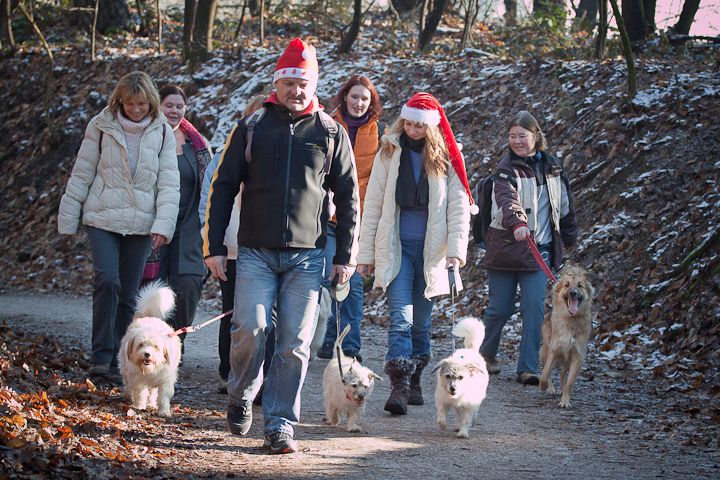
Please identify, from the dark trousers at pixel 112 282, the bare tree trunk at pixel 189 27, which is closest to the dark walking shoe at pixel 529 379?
the dark trousers at pixel 112 282

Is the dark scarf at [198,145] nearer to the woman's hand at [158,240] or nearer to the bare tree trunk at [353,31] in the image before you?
the woman's hand at [158,240]

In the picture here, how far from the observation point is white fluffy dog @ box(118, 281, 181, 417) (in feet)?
21.2

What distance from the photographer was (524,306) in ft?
29.1

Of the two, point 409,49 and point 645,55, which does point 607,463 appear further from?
point 409,49

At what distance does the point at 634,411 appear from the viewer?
7.54 meters

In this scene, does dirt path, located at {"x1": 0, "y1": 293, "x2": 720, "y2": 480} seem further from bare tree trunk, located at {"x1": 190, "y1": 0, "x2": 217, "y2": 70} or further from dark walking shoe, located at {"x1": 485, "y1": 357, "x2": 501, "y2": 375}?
bare tree trunk, located at {"x1": 190, "y1": 0, "x2": 217, "y2": 70}

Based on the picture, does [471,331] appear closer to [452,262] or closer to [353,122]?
[452,262]

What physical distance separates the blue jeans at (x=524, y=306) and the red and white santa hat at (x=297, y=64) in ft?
13.2

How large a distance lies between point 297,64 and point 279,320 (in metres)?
1.61

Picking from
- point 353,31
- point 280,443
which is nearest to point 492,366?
point 280,443

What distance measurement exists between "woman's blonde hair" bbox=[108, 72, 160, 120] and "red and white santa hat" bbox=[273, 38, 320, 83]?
212 cm

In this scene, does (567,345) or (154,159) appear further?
(567,345)

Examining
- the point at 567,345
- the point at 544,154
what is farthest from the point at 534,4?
the point at 567,345

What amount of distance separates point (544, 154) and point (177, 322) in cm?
397
